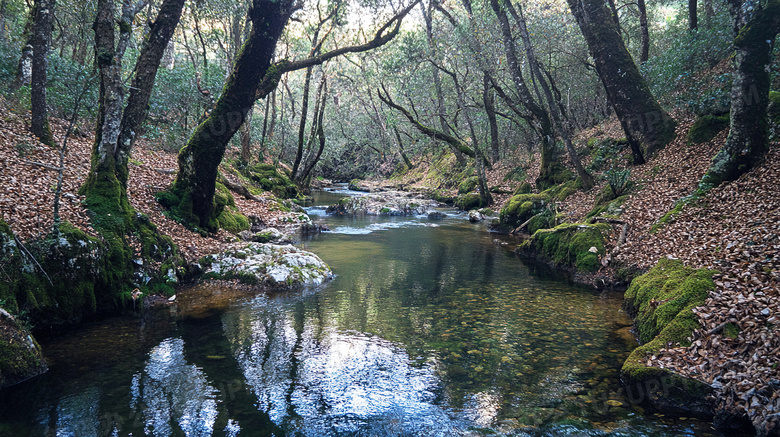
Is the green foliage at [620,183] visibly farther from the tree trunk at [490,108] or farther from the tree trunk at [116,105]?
the tree trunk at [116,105]

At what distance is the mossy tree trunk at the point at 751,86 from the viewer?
8.25m

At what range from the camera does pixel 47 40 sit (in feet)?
34.0

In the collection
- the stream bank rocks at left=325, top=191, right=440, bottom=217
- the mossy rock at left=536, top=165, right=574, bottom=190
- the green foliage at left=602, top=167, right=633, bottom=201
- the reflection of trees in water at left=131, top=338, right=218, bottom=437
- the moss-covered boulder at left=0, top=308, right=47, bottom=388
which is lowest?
the reflection of trees in water at left=131, top=338, right=218, bottom=437

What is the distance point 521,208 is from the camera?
16.9m

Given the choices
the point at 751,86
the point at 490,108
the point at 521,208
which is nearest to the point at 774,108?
the point at 751,86

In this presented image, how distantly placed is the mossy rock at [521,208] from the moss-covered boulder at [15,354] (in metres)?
15.5

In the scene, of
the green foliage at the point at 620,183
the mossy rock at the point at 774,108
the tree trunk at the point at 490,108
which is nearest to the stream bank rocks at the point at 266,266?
the green foliage at the point at 620,183

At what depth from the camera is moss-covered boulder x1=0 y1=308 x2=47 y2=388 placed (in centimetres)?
461

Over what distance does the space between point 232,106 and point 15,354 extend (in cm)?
720

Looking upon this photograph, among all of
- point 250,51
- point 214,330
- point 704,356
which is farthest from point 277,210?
point 704,356

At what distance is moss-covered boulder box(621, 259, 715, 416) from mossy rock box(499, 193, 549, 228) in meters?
9.07

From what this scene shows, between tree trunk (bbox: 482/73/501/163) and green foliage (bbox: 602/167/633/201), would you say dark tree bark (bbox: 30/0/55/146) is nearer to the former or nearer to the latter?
green foliage (bbox: 602/167/633/201)

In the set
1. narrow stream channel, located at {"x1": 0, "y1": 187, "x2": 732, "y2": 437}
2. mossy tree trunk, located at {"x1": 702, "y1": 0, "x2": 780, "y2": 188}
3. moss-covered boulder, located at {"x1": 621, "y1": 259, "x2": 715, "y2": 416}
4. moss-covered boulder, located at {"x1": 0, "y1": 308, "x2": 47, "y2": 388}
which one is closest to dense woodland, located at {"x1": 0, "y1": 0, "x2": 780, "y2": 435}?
mossy tree trunk, located at {"x1": 702, "y1": 0, "x2": 780, "y2": 188}

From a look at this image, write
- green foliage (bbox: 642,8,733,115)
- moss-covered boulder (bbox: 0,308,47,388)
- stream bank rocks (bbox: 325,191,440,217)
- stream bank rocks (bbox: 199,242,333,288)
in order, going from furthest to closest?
stream bank rocks (bbox: 325,191,440,217)
green foliage (bbox: 642,8,733,115)
stream bank rocks (bbox: 199,242,333,288)
moss-covered boulder (bbox: 0,308,47,388)
